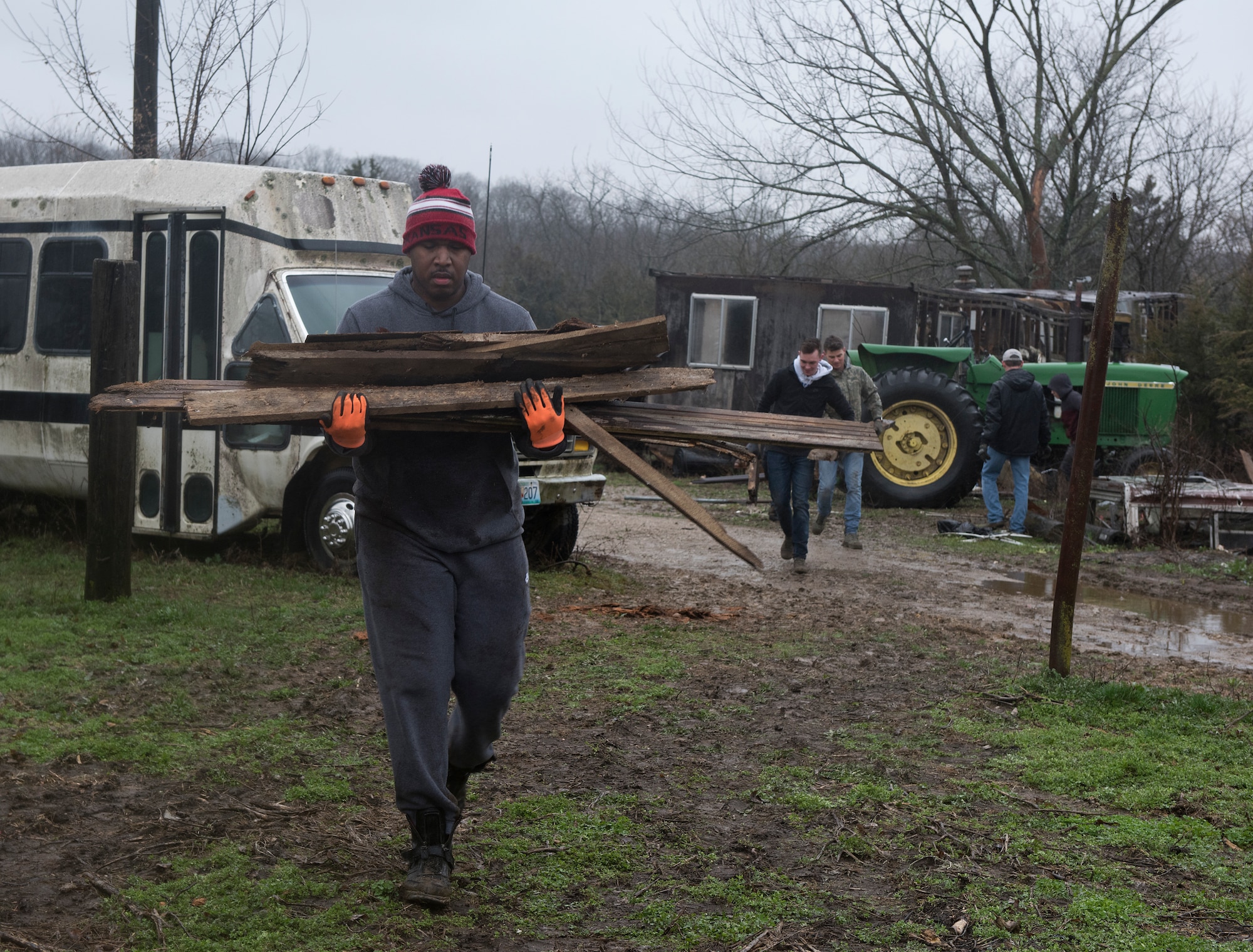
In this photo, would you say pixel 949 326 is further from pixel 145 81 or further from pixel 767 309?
pixel 145 81

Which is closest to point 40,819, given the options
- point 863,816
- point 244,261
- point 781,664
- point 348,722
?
point 348,722

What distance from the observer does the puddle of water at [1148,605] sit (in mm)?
8711

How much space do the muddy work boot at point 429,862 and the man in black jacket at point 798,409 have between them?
22.5 ft

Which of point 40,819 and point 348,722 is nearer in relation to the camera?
point 40,819

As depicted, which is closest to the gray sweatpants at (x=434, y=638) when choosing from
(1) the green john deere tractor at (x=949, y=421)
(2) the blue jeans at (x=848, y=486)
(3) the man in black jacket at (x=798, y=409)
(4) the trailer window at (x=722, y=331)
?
(3) the man in black jacket at (x=798, y=409)

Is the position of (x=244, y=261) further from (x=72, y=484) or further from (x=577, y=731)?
(x=577, y=731)

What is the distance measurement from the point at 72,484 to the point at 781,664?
19.9 feet

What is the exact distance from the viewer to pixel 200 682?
5926mm

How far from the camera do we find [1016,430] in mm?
12875

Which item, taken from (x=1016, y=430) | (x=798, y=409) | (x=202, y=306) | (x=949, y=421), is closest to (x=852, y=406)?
(x=798, y=409)

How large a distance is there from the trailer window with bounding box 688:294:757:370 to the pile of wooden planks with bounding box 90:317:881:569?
15.3 m

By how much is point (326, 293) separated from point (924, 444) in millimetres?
8091

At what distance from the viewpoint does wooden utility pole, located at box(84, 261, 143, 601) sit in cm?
723

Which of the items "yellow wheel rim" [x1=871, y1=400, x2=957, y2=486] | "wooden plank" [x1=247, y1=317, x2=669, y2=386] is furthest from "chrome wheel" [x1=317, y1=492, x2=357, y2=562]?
"yellow wheel rim" [x1=871, y1=400, x2=957, y2=486]
